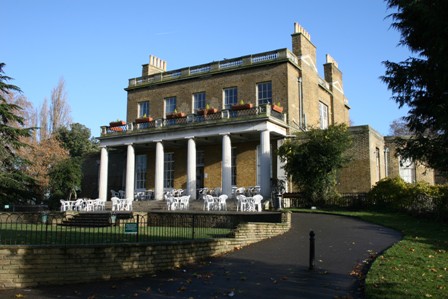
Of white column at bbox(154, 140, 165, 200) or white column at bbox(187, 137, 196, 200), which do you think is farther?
white column at bbox(154, 140, 165, 200)

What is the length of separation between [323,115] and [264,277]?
1022 inches

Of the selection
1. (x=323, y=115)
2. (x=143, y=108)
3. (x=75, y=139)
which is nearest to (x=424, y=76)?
(x=323, y=115)

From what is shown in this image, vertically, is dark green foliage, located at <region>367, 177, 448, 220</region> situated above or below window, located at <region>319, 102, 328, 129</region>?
below

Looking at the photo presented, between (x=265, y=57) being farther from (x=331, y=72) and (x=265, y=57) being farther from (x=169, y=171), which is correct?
(x=169, y=171)

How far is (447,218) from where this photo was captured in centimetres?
1759

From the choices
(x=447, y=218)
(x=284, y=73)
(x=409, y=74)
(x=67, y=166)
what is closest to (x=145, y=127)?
(x=67, y=166)

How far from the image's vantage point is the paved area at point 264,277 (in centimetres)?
836

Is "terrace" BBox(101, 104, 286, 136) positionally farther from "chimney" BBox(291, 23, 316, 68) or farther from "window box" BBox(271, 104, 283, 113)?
"chimney" BBox(291, 23, 316, 68)

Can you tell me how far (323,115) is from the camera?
33.9m

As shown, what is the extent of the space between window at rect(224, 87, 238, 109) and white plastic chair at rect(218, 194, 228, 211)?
377 inches

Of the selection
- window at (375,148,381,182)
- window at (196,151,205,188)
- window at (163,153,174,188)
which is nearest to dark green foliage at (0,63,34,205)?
window at (163,153,174,188)

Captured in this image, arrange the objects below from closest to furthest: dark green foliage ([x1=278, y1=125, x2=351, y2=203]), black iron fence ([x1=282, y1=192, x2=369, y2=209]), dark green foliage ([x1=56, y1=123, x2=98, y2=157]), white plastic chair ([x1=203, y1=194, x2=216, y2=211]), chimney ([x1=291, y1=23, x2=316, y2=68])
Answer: white plastic chair ([x1=203, y1=194, x2=216, y2=211]), dark green foliage ([x1=278, y1=125, x2=351, y2=203]), black iron fence ([x1=282, y1=192, x2=369, y2=209]), chimney ([x1=291, y1=23, x2=316, y2=68]), dark green foliage ([x1=56, y1=123, x2=98, y2=157])

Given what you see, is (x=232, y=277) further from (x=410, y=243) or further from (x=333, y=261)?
(x=410, y=243)

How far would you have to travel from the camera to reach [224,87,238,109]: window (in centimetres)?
3042
